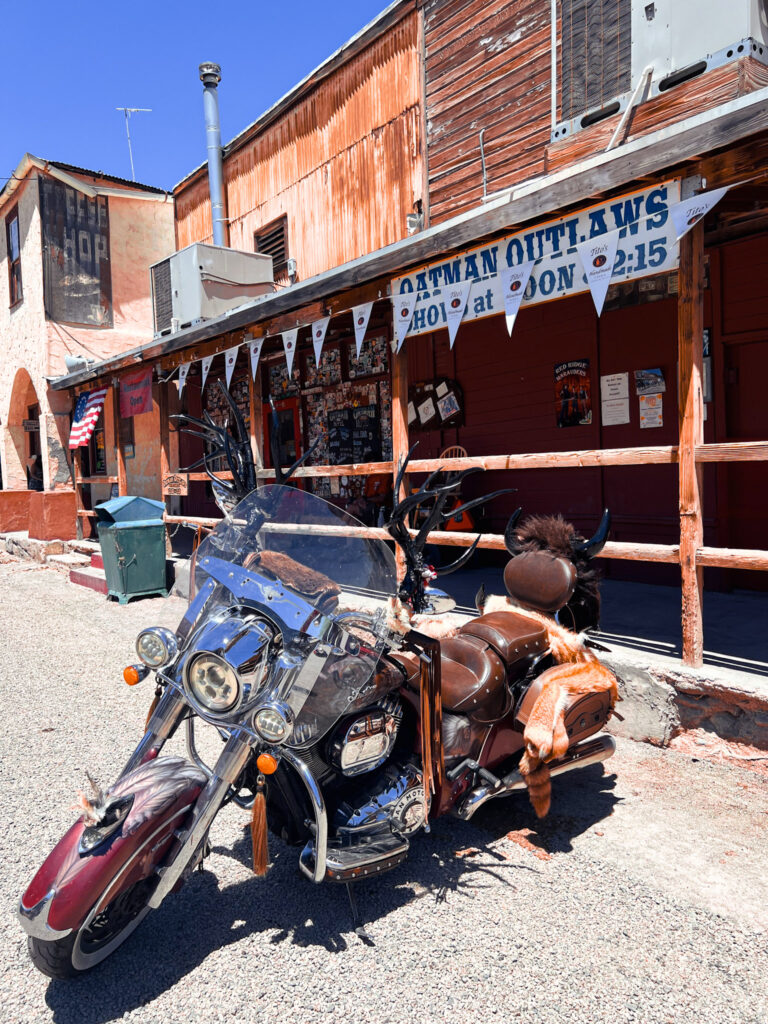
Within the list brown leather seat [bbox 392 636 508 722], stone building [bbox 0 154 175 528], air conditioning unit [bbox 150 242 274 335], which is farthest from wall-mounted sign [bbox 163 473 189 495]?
brown leather seat [bbox 392 636 508 722]

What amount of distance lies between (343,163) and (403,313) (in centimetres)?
543

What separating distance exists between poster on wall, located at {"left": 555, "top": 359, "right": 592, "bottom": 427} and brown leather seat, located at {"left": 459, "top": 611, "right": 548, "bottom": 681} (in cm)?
486

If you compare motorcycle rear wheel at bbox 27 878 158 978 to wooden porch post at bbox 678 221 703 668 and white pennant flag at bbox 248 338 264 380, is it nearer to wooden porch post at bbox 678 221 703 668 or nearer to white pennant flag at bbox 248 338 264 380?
wooden porch post at bbox 678 221 703 668

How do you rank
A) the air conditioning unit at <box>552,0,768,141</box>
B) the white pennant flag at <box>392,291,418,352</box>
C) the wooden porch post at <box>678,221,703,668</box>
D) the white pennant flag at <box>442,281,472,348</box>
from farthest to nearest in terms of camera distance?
the white pennant flag at <box>392,291,418,352</box> → the air conditioning unit at <box>552,0,768,141</box> → the white pennant flag at <box>442,281,472,348</box> → the wooden porch post at <box>678,221,703,668</box>

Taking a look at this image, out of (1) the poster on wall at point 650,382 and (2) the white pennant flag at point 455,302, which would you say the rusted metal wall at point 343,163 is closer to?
(1) the poster on wall at point 650,382

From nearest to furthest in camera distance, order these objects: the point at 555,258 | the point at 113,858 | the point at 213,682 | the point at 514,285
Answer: the point at 113,858, the point at 213,682, the point at 555,258, the point at 514,285

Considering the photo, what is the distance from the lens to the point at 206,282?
34.1 feet

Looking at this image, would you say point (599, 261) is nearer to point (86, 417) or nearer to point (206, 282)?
point (206, 282)

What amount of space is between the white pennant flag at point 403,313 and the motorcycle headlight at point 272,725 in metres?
4.26

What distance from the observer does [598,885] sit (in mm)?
2865

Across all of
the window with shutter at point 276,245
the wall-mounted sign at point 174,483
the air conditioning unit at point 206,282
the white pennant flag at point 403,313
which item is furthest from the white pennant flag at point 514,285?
the window with shutter at point 276,245

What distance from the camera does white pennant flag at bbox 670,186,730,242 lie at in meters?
3.82

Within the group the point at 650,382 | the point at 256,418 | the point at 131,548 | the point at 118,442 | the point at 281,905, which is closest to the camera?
the point at 281,905

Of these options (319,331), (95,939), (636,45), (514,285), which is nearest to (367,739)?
(95,939)
